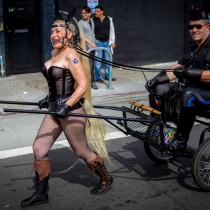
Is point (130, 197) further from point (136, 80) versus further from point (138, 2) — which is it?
point (138, 2)

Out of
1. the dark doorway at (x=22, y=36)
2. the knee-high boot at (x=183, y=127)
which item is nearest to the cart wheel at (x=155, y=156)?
the knee-high boot at (x=183, y=127)

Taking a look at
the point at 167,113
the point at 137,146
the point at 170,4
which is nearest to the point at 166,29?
the point at 170,4

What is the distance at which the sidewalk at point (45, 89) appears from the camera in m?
10.3

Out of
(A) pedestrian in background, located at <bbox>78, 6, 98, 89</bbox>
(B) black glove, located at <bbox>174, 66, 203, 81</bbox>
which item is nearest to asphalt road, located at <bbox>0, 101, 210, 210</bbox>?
(B) black glove, located at <bbox>174, 66, 203, 81</bbox>

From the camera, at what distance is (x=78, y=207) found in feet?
16.7

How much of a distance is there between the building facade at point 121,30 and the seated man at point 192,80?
5193 millimetres

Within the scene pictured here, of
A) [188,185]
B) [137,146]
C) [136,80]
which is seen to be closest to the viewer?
[188,185]

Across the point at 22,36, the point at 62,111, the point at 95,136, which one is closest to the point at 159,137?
the point at 95,136

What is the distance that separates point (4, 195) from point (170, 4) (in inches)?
401

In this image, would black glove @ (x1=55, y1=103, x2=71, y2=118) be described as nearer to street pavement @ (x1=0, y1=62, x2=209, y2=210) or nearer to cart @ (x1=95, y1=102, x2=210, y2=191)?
cart @ (x1=95, y1=102, x2=210, y2=191)

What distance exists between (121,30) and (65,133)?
8.73 m

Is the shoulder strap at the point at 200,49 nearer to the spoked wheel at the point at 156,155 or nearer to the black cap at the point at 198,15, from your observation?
the black cap at the point at 198,15

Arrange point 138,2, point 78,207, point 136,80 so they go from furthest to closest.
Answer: point 138,2 < point 136,80 < point 78,207

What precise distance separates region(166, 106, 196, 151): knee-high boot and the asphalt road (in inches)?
20.1
